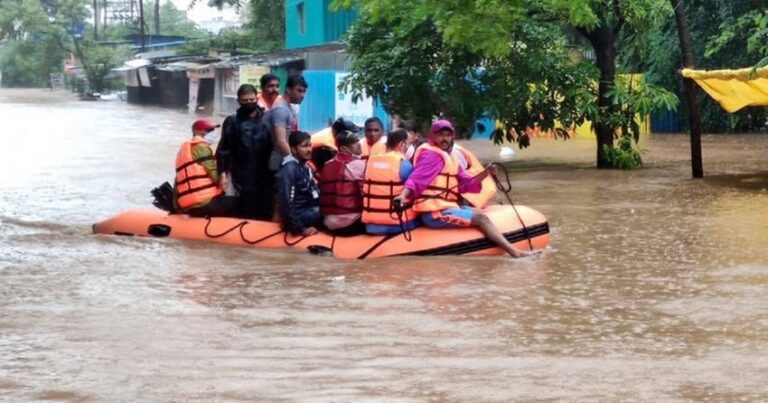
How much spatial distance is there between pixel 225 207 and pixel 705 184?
8311 millimetres

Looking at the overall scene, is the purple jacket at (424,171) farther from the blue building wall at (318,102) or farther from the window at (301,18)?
the window at (301,18)

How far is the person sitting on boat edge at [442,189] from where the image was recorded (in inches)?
448

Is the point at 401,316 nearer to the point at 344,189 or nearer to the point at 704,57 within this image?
the point at 344,189

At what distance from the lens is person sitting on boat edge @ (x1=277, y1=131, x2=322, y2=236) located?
1178cm

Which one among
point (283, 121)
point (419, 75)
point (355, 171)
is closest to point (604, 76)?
point (419, 75)

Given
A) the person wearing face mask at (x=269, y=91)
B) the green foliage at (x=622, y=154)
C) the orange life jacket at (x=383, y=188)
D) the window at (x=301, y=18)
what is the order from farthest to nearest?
1. the window at (x=301, y=18)
2. the green foliage at (x=622, y=154)
3. the person wearing face mask at (x=269, y=91)
4. the orange life jacket at (x=383, y=188)

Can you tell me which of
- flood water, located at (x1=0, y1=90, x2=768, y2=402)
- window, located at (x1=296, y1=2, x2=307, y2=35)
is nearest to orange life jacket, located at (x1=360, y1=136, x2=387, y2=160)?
flood water, located at (x1=0, y1=90, x2=768, y2=402)

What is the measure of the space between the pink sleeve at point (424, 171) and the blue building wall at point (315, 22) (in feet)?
98.2

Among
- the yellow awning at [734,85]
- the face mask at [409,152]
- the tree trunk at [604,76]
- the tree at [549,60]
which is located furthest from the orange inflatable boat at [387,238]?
the tree trunk at [604,76]

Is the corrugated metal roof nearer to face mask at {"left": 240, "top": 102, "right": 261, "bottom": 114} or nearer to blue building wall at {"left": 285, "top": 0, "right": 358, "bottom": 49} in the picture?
blue building wall at {"left": 285, "top": 0, "right": 358, "bottom": 49}

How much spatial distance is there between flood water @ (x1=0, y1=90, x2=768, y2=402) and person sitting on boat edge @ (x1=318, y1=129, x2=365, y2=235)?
465 mm

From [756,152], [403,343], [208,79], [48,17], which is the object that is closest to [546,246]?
[403,343]

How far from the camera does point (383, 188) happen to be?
11.6 m

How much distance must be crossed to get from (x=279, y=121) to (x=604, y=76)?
10034 mm
